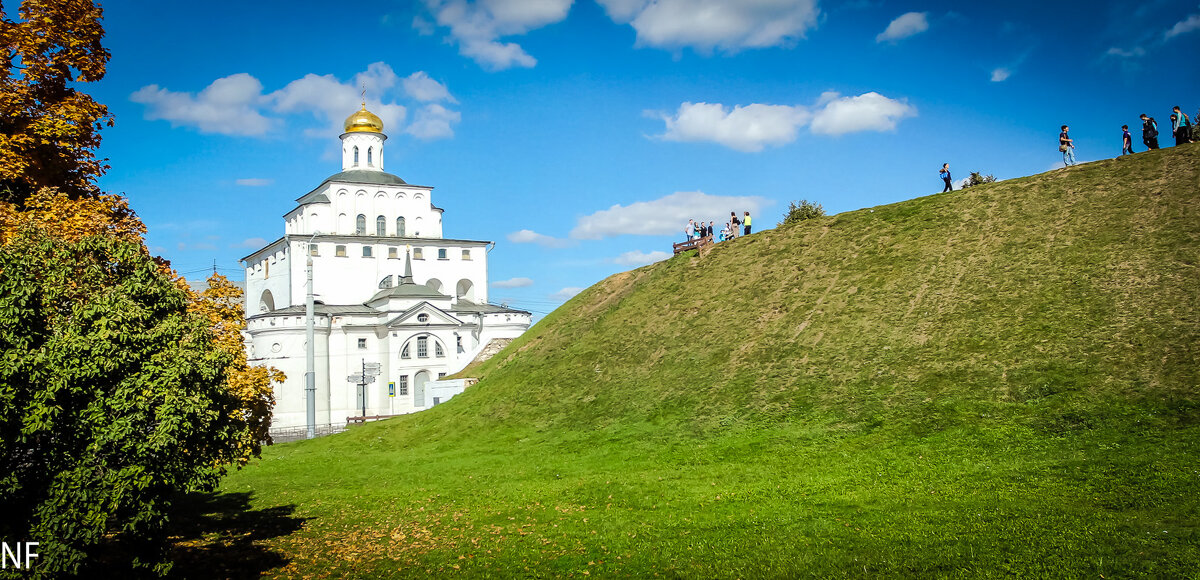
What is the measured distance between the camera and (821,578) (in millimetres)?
12211

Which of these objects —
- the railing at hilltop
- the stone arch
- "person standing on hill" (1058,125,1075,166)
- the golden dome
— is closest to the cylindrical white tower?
the golden dome

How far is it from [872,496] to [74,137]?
19547mm

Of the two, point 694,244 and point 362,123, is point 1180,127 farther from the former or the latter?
point 362,123

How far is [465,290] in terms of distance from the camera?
75812 mm

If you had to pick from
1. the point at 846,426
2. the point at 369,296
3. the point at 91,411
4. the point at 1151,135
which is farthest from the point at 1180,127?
the point at 369,296

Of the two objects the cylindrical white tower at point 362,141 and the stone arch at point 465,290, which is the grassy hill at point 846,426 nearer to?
the stone arch at point 465,290

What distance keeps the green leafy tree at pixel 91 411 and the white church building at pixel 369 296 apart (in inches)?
1348

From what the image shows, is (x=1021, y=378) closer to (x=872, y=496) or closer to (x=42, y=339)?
(x=872, y=496)

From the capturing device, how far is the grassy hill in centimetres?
1384

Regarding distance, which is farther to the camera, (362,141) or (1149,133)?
(362,141)

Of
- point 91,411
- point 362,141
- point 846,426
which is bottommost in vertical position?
point 846,426

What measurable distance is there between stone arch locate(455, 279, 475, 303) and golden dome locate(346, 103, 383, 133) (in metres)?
16.8

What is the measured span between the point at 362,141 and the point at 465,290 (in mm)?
17372

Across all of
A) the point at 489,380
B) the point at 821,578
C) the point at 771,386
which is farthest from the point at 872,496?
the point at 489,380
